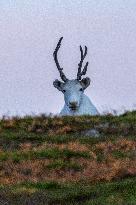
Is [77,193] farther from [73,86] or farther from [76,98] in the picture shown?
[73,86]

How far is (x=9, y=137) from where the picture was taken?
1041 inches

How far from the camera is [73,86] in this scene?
125 ft

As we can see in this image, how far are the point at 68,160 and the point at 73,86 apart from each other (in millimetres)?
15899

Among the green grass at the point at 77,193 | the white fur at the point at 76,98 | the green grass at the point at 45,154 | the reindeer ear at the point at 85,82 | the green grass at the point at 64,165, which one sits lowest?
the green grass at the point at 64,165

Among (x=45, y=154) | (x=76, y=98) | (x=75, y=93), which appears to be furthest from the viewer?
(x=75, y=93)

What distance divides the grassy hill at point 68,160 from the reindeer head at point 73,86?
418 centimetres

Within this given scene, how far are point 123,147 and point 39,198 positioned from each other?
8807 millimetres

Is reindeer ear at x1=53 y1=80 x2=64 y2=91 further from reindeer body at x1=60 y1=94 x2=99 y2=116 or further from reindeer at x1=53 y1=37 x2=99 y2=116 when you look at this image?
reindeer body at x1=60 y1=94 x2=99 y2=116

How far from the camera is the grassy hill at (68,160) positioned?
15.8 metres

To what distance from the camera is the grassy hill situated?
15.8 metres

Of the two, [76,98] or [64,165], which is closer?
[64,165]

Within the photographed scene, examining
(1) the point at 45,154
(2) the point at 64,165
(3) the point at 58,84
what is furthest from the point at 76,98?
(2) the point at 64,165

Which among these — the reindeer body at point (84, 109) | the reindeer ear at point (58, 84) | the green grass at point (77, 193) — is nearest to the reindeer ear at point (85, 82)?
the reindeer ear at point (58, 84)

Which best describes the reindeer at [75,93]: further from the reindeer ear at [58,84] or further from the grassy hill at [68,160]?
the grassy hill at [68,160]
